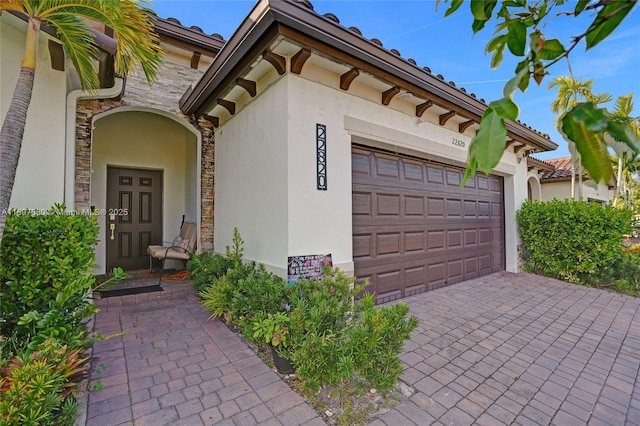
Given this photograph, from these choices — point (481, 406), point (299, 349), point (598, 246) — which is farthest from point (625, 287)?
point (299, 349)

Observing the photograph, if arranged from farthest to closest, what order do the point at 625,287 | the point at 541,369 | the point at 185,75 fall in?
the point at 625,287 < the point at 185,75 < the point at 541,369

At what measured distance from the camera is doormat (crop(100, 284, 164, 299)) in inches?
191

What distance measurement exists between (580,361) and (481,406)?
66.8 inches

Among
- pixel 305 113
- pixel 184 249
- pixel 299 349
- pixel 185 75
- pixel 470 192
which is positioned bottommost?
pixel 299 349

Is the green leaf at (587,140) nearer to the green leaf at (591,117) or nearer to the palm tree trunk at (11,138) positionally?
the green leaf at (591,117)

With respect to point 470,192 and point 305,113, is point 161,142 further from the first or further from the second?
point 470,192

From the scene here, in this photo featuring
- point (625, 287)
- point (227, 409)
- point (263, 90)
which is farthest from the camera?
point (625, 287)

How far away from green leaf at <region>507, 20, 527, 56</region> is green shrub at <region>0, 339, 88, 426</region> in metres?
2.86

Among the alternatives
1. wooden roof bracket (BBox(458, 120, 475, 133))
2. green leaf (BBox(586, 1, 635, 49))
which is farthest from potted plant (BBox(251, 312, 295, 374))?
wooden roof bracket (BBox(458, 120, 475, 133))

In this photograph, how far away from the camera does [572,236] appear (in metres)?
6.81

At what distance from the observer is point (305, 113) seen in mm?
3865

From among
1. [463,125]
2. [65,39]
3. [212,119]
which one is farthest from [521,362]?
[212,119]

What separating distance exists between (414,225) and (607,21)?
16.2 feet

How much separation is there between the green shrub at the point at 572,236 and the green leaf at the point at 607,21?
7.88m
